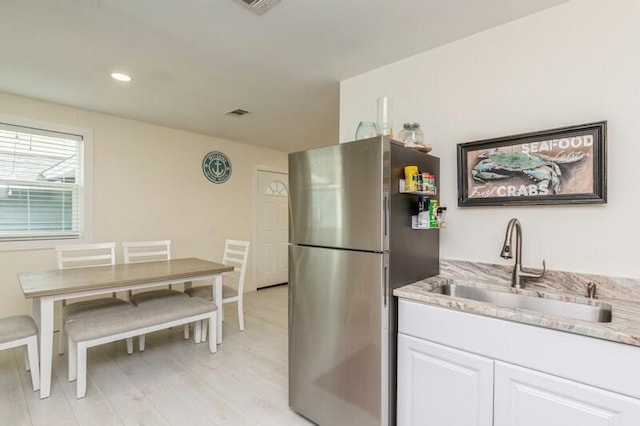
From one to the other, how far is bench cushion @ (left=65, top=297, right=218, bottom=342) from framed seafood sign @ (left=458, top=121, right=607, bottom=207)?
234cm

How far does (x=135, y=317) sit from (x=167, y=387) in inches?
22.7

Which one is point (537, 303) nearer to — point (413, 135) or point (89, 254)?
point (413, 135)

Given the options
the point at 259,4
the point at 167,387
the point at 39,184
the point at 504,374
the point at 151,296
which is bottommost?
the point at 167,387

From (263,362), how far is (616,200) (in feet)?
8.45

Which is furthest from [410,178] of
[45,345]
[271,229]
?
[271,229]

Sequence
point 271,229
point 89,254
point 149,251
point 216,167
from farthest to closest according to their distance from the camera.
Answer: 1. point 271,229
2. point 216,167
3. point 149,251
4. point 89,254

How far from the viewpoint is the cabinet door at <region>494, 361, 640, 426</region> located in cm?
106

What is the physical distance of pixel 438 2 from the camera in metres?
1.63

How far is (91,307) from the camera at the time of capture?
258 cm

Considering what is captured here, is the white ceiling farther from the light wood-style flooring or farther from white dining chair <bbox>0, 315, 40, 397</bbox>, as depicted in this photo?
the light wood-style flooring

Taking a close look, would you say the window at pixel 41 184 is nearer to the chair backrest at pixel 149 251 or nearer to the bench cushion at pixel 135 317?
the chair backrest at pixel 149 251

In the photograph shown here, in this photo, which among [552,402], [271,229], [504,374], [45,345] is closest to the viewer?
[552,402]

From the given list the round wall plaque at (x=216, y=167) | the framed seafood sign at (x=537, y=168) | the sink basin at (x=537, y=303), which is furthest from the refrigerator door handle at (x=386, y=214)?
the round wall plaque at (x=216, y=167)

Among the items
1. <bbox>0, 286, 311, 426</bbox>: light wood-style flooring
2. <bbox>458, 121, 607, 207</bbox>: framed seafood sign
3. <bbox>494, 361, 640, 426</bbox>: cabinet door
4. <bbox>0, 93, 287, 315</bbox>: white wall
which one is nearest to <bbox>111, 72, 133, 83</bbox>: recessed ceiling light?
<bbox>0, 93, 287, 315</bbox>: white wall
